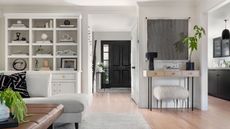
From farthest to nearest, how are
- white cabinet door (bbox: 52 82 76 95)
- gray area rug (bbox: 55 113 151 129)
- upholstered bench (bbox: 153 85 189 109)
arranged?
white cabinet door (bbox: 52 82 76 95)
upholstered bench (bbox: 153 85 189 109)
gray area rug (bbox: 55 113 151 129)

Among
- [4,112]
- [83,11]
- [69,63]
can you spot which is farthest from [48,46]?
[4,112]

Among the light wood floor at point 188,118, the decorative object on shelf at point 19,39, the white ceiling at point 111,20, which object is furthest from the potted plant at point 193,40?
the decorative object on shelf at point 19,39

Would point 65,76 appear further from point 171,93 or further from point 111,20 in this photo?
point 111,20

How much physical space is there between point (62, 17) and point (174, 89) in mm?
2992

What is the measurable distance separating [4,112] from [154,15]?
5379 mm

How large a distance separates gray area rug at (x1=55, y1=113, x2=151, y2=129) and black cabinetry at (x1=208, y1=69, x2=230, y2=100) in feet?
12.3

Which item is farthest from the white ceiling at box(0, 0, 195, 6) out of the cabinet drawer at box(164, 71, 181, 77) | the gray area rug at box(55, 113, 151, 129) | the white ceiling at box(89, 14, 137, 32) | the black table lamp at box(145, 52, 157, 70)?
the gray area rug at box(55, 113, 151, 129)

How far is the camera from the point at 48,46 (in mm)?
7438

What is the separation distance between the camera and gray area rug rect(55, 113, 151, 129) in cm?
457

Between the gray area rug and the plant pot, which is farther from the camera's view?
the plant pot

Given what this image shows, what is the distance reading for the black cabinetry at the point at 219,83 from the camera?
8.52 metres

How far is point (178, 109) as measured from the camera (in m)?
6.67

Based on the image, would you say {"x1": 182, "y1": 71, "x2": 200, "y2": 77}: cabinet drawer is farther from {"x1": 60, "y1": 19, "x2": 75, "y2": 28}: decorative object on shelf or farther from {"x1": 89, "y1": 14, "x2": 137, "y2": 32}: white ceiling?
{"x1": 60, "y1": 19, "x2": 75, "y2": 28}: decorative object on shelf

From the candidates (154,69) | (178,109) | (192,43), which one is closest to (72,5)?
(154,69)
